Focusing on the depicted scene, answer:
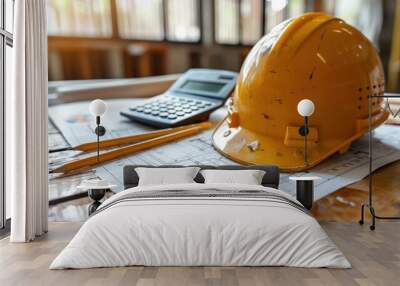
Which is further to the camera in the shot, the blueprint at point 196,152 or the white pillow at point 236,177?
the blueprint at point 196,152

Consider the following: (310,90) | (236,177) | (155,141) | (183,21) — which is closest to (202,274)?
(236,177)

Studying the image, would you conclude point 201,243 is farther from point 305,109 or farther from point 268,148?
point 305,109

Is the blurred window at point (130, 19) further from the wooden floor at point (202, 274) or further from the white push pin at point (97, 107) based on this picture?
the wooden floor at point (202, 274)

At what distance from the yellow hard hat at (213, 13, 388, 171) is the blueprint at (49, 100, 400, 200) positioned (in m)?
0.11

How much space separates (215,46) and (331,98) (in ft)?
3.80

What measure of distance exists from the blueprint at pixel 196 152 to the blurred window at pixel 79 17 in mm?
617

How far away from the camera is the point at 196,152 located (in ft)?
12.8

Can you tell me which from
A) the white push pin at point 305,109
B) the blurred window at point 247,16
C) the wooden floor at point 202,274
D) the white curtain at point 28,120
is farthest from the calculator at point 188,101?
the wooden floor at point 202,274

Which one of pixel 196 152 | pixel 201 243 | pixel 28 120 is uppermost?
pixel 28 120

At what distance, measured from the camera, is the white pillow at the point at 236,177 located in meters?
3.60

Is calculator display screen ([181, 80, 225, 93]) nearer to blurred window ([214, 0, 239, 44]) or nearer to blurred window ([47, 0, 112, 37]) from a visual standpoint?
blurred window ([214, 0, 239, 44])

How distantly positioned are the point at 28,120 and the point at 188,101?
136 cm

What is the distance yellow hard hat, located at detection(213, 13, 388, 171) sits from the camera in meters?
3.61

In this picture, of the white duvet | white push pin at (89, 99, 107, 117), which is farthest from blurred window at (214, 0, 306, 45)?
the white duvet
